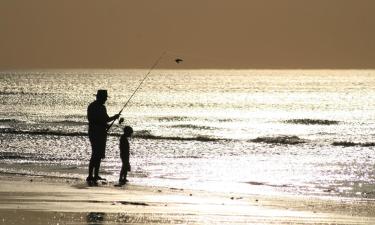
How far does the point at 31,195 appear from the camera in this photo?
464 inches

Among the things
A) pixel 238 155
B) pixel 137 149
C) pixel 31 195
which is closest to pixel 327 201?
pixel 31 195

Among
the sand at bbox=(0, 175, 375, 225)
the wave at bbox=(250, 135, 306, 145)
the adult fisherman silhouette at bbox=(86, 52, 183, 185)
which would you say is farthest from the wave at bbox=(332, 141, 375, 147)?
the adult fisherman silhouette at bbox=(86, 52, 183, 185)

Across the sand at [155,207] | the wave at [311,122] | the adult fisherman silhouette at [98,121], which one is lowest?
the sand at [155,207]

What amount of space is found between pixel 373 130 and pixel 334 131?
2621 millimetres

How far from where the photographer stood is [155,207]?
1098 cm

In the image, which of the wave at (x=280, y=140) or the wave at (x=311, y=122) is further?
the wave at (x=311, y=122)

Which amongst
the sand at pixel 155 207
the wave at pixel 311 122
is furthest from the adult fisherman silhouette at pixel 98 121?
the wave at pixel 311 122

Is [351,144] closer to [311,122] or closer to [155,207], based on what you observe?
[311,122]

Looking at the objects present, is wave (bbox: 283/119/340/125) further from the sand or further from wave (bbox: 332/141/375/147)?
the sand

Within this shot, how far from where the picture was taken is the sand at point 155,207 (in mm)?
9891

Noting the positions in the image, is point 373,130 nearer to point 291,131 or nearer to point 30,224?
point 291,131

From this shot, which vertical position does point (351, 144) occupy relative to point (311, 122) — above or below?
below

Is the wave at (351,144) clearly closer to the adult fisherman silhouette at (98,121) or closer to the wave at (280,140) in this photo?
the wave at (280,140)

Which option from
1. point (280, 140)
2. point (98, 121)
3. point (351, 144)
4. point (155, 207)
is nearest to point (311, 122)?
point (280, 140)
